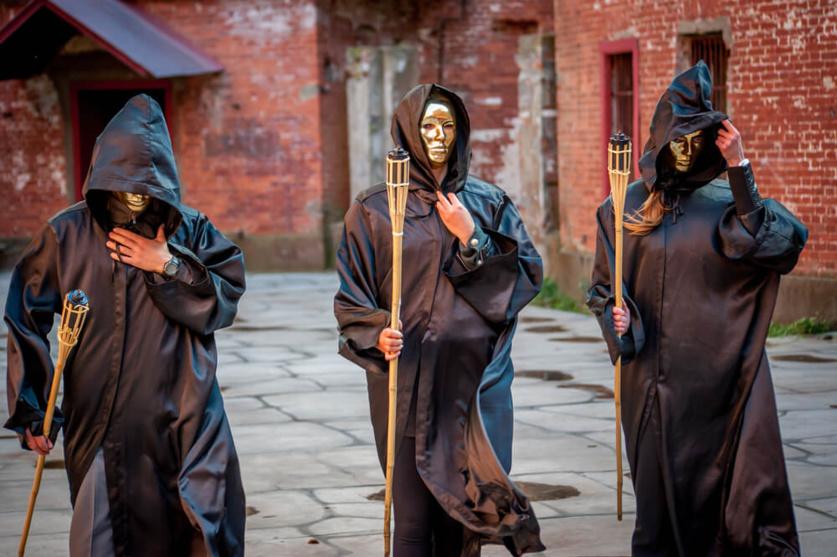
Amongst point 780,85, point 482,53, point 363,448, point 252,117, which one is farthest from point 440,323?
point 482,53

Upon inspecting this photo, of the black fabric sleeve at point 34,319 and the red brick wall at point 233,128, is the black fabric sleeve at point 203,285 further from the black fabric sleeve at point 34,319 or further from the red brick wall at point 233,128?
the red brick wall at point 233,128

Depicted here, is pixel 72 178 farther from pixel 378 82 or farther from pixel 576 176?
pixel 576 176

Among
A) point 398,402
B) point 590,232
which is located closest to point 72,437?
point 398,402

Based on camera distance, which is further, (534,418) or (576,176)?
(576,176)

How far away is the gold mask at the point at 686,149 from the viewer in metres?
5.59

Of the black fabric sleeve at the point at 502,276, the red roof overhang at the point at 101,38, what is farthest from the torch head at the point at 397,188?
the red roof overhang at the point at 101,38

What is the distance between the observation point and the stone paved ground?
6398mm

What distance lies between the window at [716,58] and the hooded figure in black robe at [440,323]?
335 inches

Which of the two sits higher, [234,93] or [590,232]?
[234,93]

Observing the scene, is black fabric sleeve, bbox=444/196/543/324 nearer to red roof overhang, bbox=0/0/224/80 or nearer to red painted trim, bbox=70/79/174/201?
red roof overhang, bbox=0/0/224/80

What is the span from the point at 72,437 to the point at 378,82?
13.9 m

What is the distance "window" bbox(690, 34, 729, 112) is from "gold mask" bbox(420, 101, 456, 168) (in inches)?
334

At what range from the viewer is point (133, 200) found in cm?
500

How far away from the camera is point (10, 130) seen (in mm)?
19281
